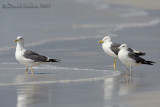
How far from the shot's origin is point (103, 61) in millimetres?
16828

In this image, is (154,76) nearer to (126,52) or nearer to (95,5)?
(126,52)

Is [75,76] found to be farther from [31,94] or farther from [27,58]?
[31,94]

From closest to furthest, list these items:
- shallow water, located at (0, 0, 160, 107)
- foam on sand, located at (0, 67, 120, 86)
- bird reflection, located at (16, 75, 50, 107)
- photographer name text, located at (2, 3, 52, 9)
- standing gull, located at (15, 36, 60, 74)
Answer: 1. bird reflection, located at (16, 75, 50, 107)
2. shallow water, located at (0, 0, 160, 107)
3. foam on sand, located at (0, 67, 120, 86)
4. standing gull, located at (15, 36, 60, 74)
5. photographer name text, located at (2, 3, 52, 9)

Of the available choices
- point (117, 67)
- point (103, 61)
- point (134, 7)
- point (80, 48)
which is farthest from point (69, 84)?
point (134, 7)

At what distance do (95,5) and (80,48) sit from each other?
34.8 m

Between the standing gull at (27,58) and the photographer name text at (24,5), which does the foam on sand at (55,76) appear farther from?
A: the photographer name text at (24,5)

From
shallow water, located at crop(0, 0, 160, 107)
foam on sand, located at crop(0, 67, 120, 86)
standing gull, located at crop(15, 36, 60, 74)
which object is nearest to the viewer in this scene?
shallow water, located at crop(0, 0, 160, 107)

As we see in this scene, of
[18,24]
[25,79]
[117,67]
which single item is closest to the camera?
[25,79]

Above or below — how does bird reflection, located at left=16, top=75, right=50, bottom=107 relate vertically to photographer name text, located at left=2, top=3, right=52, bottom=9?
below


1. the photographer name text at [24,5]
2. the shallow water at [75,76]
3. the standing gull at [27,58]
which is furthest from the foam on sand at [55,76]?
the photographer name text at [24,5]

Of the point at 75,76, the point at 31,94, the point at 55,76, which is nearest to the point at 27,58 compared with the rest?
the point at 55,76

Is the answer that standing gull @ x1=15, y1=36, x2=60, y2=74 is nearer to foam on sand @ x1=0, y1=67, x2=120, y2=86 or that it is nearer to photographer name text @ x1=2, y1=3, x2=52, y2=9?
foam on sand @ x1=0, y1=67, x2=120, y2=86

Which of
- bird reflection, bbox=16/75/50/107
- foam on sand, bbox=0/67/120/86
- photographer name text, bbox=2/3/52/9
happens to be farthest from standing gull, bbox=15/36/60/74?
photographer name text, bbox=2/3/52/9

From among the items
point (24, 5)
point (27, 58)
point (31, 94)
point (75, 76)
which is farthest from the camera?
point (24, 5)
